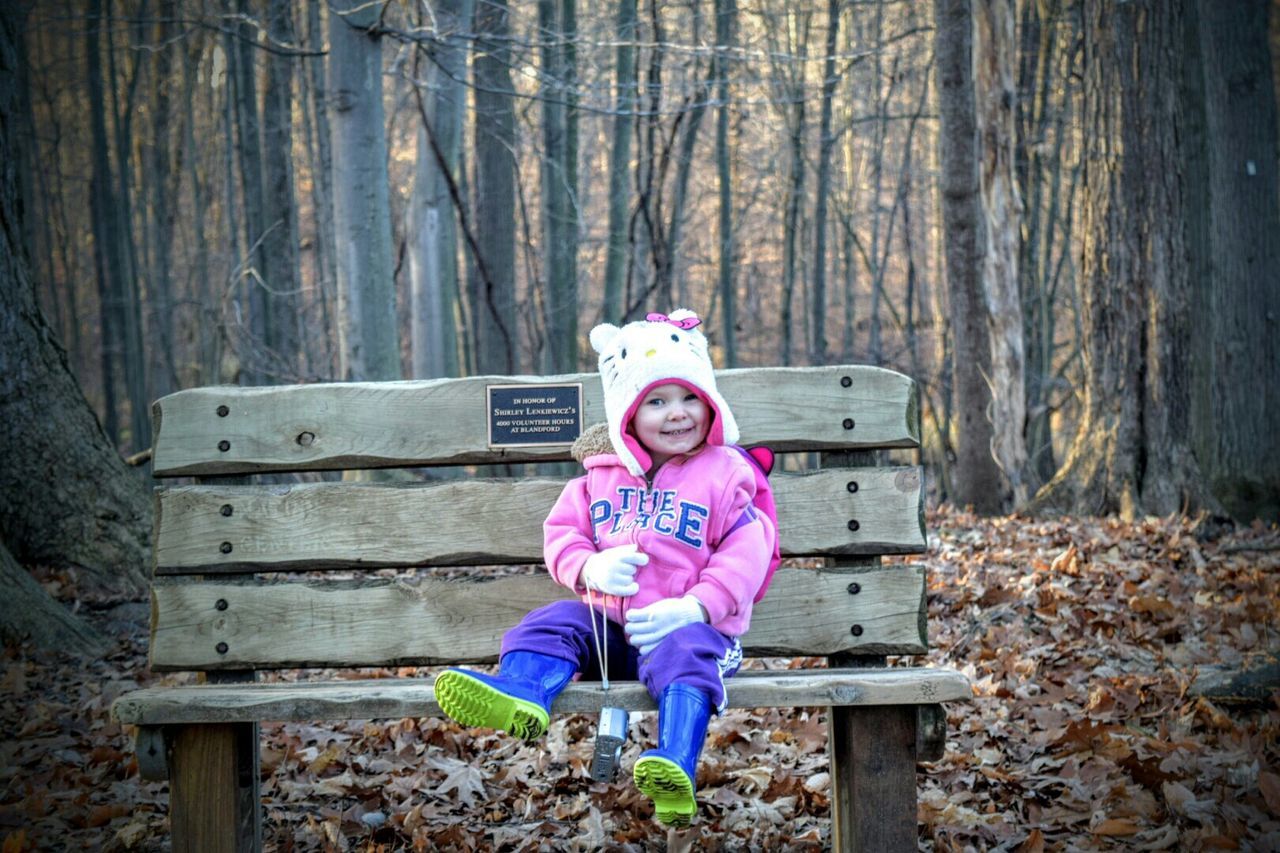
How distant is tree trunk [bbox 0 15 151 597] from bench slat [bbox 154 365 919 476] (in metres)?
3.11

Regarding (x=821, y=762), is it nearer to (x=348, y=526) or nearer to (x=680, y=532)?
(x=680, y=532)

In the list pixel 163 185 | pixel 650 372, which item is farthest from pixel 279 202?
pixel 650 372

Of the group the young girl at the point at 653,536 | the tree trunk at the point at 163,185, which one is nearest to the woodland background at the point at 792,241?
the tree trunk at the point at 163,185

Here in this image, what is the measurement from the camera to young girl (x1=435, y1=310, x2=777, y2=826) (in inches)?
116

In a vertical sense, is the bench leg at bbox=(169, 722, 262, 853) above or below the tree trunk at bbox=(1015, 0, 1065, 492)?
below

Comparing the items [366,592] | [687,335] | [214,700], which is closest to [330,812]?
[366,592]

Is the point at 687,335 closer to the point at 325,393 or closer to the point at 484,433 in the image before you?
the point at 484,433

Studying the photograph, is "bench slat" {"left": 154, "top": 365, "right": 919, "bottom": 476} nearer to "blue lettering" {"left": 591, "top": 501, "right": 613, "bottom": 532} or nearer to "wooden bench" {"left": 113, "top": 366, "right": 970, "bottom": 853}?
"wooden bench" {"left": 113, "top": 366, "right": 970, "bottom": 853}

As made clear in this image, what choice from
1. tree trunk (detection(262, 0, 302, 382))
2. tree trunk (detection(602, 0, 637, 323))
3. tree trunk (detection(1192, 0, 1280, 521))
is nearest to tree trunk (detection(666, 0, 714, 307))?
tree trunk (detection(602, 0, 637, 323))

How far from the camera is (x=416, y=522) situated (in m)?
3.50

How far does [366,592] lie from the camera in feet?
11.4

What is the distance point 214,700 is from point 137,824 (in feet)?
3.87

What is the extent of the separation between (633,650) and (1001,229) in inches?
309

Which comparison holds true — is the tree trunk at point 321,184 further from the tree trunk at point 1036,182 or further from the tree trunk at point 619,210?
the tree trunk at point 1036,182
